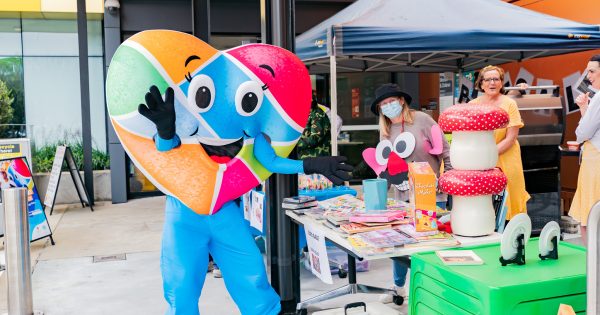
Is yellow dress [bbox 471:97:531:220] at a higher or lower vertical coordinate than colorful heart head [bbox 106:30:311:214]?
lower

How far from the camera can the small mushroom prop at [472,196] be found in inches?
89.5

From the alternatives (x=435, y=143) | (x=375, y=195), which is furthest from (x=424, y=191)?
(x=435, y=143)

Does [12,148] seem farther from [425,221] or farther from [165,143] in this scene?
[425,221]

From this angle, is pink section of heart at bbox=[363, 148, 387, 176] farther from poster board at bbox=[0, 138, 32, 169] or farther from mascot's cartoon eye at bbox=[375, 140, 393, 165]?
poster board at bbox=[0, 138, 32, 169]

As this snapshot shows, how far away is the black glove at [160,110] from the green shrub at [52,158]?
7.43 meters

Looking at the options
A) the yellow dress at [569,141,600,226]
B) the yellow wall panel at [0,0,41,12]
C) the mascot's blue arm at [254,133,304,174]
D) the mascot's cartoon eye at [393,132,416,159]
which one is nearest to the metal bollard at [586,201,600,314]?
the mascot's blue arm at [254,133,304,174]

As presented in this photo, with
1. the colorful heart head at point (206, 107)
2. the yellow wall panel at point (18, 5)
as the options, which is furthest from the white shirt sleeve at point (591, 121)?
the yellow wall panel at point (18, 5)

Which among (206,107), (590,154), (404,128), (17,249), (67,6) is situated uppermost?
(67,6)

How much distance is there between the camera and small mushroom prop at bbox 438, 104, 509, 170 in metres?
2.25

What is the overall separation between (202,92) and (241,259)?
0.82 meters

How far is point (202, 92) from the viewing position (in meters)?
2.66

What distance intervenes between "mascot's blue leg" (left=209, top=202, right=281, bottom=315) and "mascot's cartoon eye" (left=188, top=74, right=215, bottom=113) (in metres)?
0.50

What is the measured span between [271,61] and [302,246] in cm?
230

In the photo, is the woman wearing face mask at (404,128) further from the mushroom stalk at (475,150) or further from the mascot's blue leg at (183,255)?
the mascot's blue leg at (183,255)
